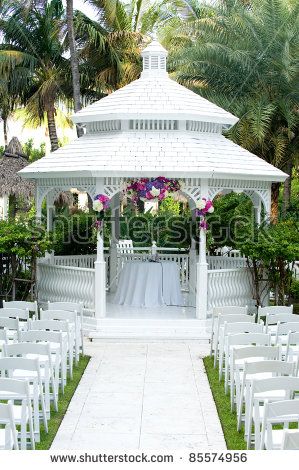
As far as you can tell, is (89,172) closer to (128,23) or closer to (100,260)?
(100,260)

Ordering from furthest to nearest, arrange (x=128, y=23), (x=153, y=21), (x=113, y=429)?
(x=153, y=21)
(x=128, y=23)
(x=113, y=429)

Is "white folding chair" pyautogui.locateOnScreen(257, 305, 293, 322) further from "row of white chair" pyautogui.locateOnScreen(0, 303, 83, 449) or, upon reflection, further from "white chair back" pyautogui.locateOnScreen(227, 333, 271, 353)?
"row of white chair" pyautogui.locateOnScreen(0, 303, 83, 449)

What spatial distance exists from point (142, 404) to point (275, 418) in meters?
3.59

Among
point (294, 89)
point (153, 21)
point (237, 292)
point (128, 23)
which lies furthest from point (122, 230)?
point (153, 21)

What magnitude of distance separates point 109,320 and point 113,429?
22.3ft

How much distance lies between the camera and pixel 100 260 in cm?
1767

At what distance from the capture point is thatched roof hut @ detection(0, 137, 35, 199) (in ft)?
104

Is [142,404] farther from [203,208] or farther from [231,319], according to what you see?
[203,208]

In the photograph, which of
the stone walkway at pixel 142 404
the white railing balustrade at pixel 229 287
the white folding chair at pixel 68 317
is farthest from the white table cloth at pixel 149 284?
the white folding chair at pixel 68 317

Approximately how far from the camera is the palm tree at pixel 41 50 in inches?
1236

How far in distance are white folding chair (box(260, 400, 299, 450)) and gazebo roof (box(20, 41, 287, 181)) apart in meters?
9.17

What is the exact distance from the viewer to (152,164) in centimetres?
1753

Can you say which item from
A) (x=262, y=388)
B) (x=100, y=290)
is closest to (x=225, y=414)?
(x=262, y=388)

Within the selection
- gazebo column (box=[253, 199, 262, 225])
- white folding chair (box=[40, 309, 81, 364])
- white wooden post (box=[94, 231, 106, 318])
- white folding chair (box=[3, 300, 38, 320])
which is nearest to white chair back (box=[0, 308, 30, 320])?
white folding chair (box=[40, 309, 81, 364])
